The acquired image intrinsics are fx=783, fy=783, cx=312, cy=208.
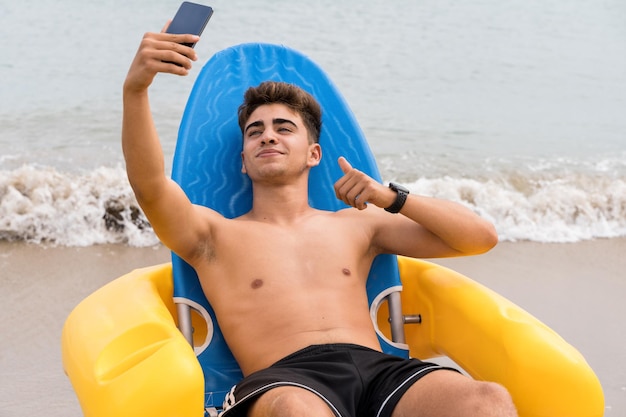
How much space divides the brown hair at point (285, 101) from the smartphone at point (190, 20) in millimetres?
885

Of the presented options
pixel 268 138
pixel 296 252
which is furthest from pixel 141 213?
pixel 296 252

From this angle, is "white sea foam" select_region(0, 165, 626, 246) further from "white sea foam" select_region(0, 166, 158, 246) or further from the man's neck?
the man's neck

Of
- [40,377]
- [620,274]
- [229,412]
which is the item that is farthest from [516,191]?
[229,412]

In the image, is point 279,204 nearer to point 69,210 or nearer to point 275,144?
point 275,144

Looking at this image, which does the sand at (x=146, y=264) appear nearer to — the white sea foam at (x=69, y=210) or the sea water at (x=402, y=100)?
the white sea foam at (x=69, y=210)

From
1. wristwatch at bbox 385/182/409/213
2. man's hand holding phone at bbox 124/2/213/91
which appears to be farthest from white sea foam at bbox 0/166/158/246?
man's hand holding phone at bbox 124/2/213/91

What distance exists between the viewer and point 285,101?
8.95 ft

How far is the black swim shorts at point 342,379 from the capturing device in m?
1.95

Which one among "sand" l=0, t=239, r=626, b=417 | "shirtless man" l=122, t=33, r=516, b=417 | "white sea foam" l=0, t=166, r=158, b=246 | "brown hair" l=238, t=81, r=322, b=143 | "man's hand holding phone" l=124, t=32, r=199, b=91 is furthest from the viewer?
"white sea foam" l=0, t=166, r=158, b=246

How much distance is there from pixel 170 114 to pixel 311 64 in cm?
387

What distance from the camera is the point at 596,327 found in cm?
351

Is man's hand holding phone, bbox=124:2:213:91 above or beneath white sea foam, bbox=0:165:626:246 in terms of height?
above

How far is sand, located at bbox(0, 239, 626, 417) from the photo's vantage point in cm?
293

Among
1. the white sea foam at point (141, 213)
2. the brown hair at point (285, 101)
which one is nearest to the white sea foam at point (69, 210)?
the white sea foam at point (141, 213)
